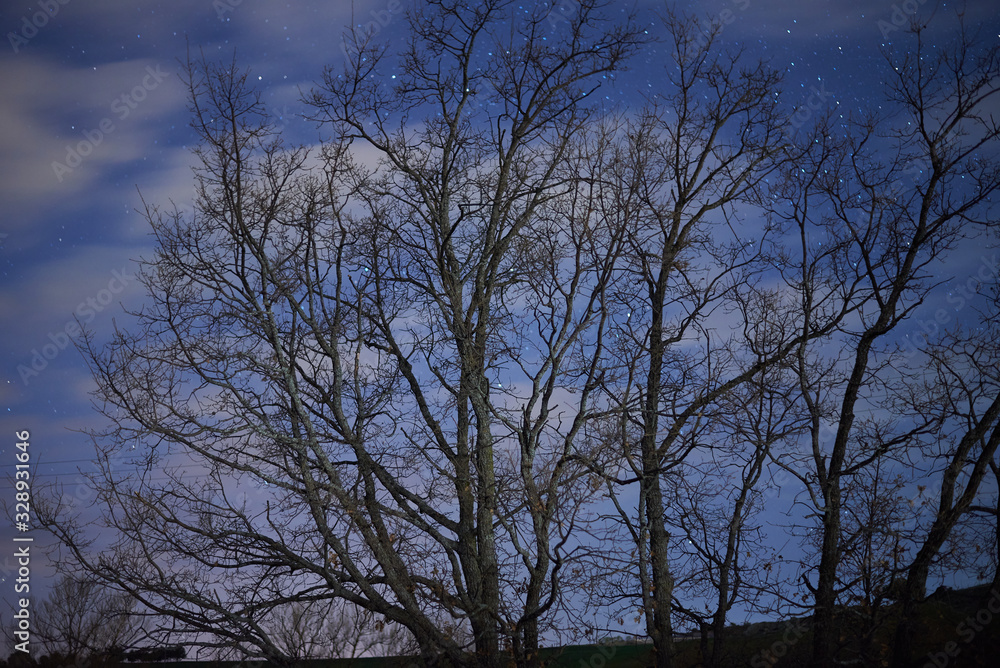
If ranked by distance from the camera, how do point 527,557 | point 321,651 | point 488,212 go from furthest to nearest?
point 321,651 < point 488,212 < point 527,557

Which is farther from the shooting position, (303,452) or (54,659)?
(54,659)

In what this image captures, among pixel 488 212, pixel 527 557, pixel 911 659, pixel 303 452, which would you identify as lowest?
pixel 911 659

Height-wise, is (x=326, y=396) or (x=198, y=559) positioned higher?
(x=326, y=396)

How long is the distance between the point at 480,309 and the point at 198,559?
606cm

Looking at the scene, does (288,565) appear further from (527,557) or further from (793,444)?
(793,444)

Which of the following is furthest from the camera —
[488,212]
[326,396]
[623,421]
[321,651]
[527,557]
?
[321,651]

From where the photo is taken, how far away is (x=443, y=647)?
40.0 ft

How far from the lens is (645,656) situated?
561 inches

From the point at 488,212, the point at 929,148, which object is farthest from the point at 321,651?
the point at 929,148

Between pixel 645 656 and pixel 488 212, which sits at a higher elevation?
pixel 488 212

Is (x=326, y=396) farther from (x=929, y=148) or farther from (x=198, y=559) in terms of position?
(x=929, y=148)

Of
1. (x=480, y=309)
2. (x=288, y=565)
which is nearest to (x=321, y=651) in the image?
(x=288, y=565)

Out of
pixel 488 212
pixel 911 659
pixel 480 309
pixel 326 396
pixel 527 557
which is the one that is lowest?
pixel 911 659

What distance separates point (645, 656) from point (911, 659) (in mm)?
4241
